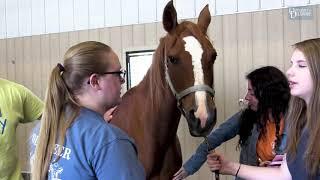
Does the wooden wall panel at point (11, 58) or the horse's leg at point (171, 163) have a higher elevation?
the wooden wall panel at point (11, 58)

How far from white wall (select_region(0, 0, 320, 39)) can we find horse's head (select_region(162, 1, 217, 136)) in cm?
102

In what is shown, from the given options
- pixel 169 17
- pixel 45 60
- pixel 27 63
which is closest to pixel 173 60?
pixel 169 17

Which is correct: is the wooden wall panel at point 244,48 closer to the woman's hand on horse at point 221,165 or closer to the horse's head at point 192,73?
the horse's head at point 192,73

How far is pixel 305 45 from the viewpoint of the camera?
1352 millimetres

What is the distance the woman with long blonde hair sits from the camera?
4.31 ft

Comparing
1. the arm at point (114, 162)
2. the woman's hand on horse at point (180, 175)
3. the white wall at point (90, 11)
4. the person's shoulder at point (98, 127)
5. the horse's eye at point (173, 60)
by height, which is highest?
the white wall at point (90, 11)

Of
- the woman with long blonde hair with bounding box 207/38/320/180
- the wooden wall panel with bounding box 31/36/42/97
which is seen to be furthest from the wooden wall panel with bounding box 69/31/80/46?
the woman with long blonde hair with bounding box 207/38/320/180

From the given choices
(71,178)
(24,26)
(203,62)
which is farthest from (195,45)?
(24,26)

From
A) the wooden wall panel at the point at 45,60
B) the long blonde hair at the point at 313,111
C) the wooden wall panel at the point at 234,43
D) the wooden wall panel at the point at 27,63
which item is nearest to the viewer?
the long blonde hair at the point at 313,111

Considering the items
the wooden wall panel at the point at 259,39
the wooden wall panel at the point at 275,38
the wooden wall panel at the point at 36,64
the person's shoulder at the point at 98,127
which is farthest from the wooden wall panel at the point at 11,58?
the person's shoulder at the point at 98,127

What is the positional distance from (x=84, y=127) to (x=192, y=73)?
0.90 metres

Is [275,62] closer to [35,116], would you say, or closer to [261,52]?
[261,52]

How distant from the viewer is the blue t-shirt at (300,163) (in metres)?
1.36

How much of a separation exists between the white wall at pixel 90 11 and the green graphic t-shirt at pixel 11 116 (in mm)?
1383
